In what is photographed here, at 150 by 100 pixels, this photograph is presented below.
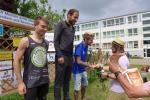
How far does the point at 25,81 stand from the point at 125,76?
2365 mm

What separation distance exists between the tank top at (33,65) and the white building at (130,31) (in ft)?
250

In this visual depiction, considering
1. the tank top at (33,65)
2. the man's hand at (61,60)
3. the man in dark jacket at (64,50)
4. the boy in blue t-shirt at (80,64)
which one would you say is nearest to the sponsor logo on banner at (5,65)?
the boy in blue t-shirt at (80,64)

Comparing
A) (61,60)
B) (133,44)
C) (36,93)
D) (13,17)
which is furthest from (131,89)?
(133,44)

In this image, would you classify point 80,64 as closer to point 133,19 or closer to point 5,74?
point 5,74

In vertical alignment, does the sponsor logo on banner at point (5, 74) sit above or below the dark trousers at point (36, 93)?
above

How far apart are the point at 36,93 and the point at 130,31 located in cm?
8464

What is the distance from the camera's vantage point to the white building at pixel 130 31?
85500mm

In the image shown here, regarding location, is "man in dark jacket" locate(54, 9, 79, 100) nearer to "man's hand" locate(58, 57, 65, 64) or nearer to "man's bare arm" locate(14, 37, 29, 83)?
"man's hand" locate(58, 57, 65, 64)

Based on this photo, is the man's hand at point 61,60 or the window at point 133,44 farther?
the window at point 133,44

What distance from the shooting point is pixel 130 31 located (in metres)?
88.6

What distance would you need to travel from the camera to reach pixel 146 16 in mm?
85625

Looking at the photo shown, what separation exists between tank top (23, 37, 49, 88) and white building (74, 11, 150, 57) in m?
76.2

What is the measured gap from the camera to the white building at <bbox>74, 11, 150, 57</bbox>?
281ft

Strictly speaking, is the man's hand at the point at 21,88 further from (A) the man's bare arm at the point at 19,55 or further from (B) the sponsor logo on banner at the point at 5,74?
(B) the sponsor logo on banner at the point at 5,74
